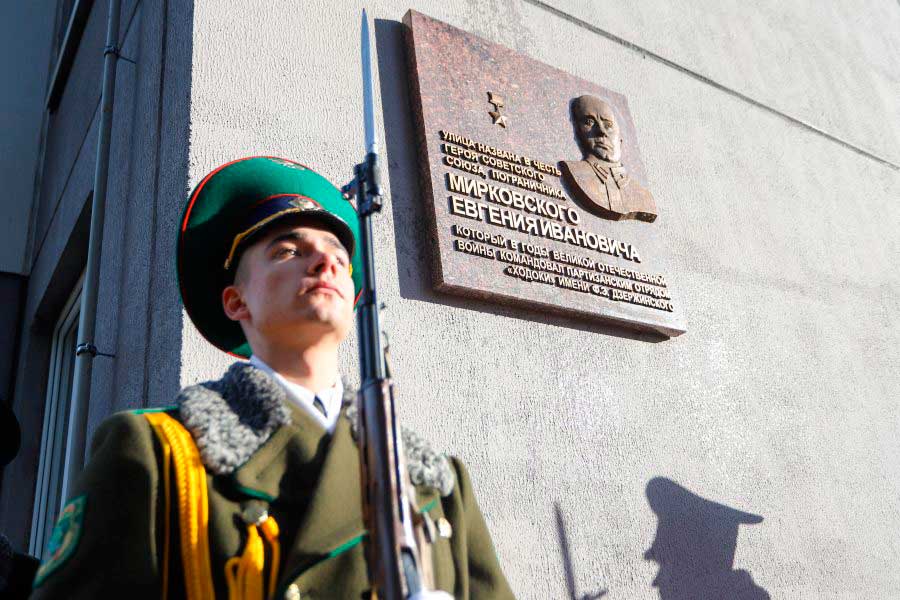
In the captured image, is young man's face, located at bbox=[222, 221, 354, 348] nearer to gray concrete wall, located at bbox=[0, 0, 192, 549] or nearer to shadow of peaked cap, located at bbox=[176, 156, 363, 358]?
shadow of peaked cap, located at bbox=[176, 156, 363, 358]

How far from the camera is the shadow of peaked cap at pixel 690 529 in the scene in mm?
3135

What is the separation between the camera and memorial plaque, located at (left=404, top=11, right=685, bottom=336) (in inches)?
123

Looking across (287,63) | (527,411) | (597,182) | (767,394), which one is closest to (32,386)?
(287,63)

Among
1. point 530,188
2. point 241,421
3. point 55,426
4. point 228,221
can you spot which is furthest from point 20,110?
point 241,421

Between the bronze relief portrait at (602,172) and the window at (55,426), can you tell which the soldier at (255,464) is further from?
the window at (55,426)

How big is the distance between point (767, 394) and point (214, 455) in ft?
10.1

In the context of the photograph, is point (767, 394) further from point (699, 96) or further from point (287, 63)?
point (287, 63)

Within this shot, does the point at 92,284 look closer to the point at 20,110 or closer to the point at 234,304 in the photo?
the point at 234,304

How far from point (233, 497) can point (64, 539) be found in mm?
274

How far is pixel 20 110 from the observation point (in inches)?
211

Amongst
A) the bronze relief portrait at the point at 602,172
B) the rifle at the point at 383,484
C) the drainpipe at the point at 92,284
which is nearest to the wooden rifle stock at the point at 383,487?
the rifle at the point at 383,484

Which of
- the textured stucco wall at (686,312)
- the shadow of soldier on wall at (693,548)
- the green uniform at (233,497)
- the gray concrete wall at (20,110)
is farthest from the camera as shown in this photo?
the gray concrete wall at (20,110)

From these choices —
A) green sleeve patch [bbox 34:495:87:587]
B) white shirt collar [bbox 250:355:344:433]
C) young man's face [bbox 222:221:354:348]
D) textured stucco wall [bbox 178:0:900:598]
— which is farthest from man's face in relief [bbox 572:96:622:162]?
green sleeve patch [bbox 34:495:87:587]

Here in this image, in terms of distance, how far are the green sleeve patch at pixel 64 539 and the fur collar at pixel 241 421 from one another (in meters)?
0.21
